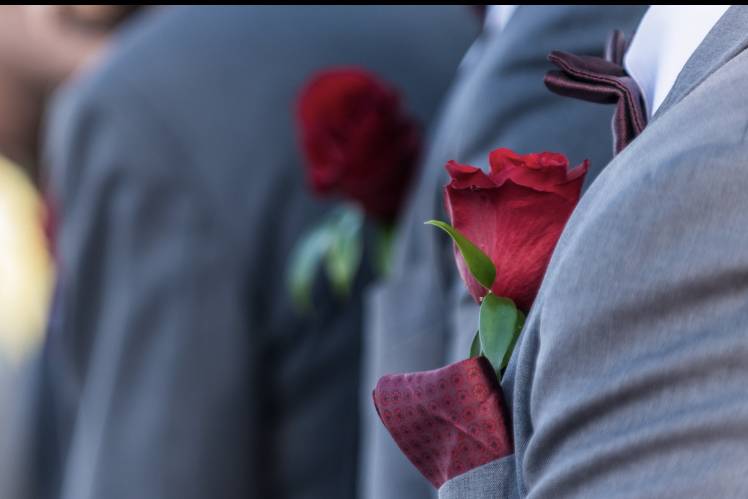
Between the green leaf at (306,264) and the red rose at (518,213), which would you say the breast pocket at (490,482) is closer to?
the red rose at (518,213)

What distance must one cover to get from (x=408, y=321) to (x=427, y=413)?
12.1 inches

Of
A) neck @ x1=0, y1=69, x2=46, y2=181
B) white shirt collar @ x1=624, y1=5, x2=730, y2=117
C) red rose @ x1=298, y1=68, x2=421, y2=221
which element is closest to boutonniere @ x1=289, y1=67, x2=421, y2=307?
red rose @ x1=298, y1=68, x2=421, y2=221

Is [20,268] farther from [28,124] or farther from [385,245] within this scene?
[385,245]

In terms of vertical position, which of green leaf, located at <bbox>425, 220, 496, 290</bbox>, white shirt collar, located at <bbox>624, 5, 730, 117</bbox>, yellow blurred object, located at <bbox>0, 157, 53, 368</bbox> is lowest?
yellow blurred object, located at <bbox>0, 157, 53, 368</bbox>

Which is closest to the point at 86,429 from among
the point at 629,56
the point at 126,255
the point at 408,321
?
the point at 126,255

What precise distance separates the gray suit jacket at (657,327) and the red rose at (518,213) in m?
0.06

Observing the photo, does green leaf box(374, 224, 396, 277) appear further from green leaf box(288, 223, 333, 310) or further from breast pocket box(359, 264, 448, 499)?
breast pocket box(359, 264, 448, 499)

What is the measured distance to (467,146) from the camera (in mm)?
673

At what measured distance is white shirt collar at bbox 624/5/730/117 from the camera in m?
0.49

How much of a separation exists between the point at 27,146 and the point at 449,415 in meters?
1.60

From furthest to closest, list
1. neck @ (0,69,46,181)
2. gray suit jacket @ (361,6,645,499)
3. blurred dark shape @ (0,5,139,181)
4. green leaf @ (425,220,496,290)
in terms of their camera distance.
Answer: neck @ (0,69,46,181) → blurred dark shape @ (0,5,139,181) → gray suit jacket @ (361,6,645,499) → green leaf @ (425,220,496,290)

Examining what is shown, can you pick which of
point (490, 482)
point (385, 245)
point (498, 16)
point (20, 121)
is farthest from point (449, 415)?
point (20, 121)

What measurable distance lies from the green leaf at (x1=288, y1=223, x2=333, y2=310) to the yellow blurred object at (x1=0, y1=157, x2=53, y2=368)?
0.52 metres

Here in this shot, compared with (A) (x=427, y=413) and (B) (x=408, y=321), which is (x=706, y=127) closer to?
(A) (x=427, y=413)
